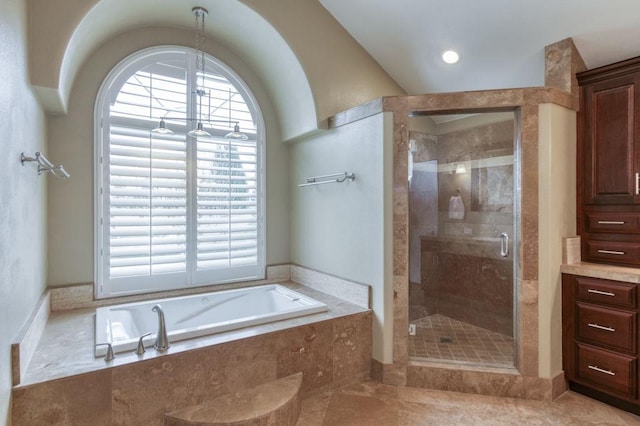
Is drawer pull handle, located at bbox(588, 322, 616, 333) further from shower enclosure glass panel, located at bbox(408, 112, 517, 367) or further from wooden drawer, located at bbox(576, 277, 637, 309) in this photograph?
shower enclosure glass panel, located at bbox(408, 112, 517, 367)

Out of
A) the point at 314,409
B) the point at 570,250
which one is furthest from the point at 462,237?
the point at 314,409

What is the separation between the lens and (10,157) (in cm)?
168

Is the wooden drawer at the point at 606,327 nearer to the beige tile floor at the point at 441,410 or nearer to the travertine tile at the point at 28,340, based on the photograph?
the beige tile floor at the point at 441,410

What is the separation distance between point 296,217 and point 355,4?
2.05m

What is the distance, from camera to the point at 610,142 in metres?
2.52

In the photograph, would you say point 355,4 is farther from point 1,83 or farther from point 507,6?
point 1,83

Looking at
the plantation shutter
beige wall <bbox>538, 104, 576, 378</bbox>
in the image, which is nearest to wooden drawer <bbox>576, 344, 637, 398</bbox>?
beige wall <bbox>538, 104, 576, 378</bbox>

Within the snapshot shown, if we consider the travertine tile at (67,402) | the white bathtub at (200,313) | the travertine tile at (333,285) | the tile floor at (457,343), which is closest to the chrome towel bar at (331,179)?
the travertine tile at (333,285)

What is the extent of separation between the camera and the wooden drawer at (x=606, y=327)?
225 cm

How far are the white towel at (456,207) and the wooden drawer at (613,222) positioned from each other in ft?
3.33

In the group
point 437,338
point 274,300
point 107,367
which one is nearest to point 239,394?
point 107,367

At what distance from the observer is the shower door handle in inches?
115

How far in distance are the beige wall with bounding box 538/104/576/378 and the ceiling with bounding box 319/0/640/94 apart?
0.56m

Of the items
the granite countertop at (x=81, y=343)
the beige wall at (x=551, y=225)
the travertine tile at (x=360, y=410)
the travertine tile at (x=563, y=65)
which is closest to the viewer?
the granite countertop at (x=81, y=343)
